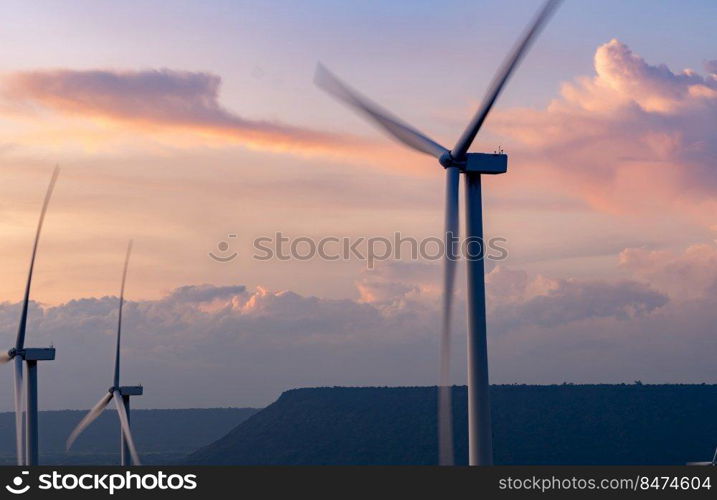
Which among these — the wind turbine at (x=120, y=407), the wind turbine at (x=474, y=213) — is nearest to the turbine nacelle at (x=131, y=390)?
the wind turbine at (x=120, y=407)

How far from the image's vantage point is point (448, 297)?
5369cm

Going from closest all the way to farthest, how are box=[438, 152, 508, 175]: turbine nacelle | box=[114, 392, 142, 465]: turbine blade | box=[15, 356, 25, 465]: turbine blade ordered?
box=[438, 152, 508, 175]: turbine nacelle → box=[15, 356, 25, 465]: turbine blade → box=[114, 392, 142, 465]: turbine blade

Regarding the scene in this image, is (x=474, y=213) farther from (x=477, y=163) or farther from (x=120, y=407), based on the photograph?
(x=120, y=407)

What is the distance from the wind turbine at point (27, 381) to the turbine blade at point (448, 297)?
2991 cm

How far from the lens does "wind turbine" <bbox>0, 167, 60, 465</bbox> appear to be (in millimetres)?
75688

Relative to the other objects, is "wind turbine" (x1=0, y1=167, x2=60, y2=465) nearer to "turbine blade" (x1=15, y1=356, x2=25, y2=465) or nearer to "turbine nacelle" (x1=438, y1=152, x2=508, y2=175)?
"turbine blade" (x1=15, y1=356, x2=25, y2=465)

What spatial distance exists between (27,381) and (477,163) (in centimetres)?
3741

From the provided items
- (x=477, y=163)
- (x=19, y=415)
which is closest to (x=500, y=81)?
(x=477, y=163)

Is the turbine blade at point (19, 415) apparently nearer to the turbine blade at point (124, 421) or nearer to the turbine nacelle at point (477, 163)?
the turbine blade at point (124, 421)

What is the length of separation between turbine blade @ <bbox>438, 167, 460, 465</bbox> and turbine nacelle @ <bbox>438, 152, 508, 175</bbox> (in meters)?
0.34

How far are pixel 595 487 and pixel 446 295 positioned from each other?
10.3 meters

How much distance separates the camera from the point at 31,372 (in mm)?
81625

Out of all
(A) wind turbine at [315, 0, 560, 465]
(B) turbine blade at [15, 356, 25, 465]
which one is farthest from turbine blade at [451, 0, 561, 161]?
(B) turbine blade at [15, 356, 25, 465]

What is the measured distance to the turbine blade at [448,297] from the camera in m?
48.5
